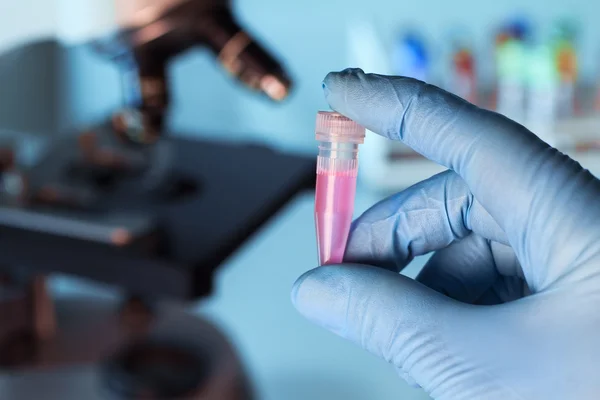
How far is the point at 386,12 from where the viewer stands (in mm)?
1402

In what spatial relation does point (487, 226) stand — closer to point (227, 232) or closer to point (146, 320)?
point (227, 232)

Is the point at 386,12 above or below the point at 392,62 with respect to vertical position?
above

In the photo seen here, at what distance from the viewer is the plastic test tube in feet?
1.35

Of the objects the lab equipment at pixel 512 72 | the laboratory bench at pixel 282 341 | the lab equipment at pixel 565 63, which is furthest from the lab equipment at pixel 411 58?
the laboratory bench at pixel 282 341

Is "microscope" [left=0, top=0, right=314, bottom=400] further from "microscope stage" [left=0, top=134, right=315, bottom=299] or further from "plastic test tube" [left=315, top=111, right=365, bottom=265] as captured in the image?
"plastic test tube" [left=315, top=111, right=365, bottom=265]

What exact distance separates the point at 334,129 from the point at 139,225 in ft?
1.34

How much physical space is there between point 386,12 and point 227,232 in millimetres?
802

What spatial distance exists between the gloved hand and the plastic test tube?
0.01 m

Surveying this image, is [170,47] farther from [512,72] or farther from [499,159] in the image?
[512,72]

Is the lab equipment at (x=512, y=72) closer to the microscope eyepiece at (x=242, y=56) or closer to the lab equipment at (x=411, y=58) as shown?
the lab equipment at (x=411, y=58)

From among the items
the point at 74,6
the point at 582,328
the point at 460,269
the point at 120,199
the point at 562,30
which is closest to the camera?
the point at 582,328

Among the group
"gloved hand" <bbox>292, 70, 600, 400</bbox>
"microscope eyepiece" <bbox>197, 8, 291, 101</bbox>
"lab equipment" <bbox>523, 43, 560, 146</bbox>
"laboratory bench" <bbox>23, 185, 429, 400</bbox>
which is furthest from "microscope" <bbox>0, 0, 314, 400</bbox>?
"lab equipment" <bbox>523, 43, 560, 146</bbox>

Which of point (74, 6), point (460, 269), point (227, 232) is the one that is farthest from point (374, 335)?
point (74, 6)

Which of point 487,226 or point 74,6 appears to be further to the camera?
point 74,6
